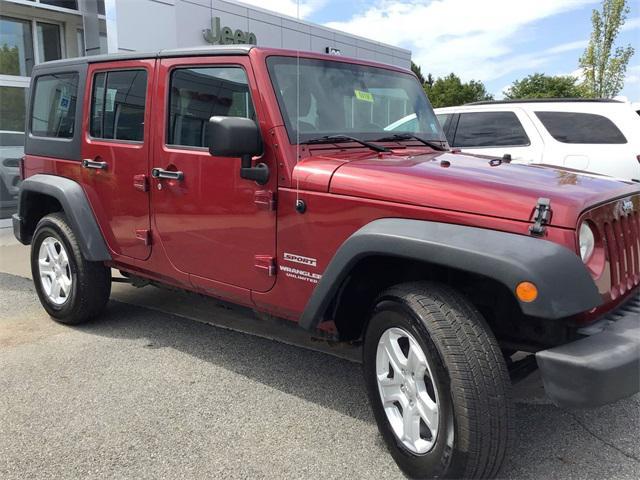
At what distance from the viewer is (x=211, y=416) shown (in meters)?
3.14

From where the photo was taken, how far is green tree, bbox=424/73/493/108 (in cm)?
4341

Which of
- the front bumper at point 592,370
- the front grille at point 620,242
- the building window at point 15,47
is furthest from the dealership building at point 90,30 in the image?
the front bumper at point 592,370

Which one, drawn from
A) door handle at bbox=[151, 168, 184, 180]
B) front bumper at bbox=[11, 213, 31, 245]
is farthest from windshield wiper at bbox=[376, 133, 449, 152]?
front bumper at bbox=[11, 213, 31, 245]

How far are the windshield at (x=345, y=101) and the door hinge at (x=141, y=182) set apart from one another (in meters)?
1.16

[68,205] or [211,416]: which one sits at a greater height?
[68,205]

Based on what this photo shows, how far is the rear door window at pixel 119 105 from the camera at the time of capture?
152 inches

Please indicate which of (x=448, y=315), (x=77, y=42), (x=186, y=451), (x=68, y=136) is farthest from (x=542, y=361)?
(x=77, y=42)

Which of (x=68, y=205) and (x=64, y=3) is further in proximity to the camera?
(x=64, y=3)

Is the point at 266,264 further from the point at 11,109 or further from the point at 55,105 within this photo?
the point at 11,109

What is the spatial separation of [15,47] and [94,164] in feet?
26.9

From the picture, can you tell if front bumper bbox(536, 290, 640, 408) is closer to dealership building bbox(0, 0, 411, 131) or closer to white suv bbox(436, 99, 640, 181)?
white suv bbox(436, 99, 640, 181)

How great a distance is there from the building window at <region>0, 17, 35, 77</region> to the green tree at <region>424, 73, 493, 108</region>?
3440 cm

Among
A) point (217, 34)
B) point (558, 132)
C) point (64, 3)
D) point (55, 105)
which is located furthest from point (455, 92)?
point (55, 105)

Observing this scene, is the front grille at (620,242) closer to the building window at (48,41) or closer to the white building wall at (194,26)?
the white building wall at (194,26)
